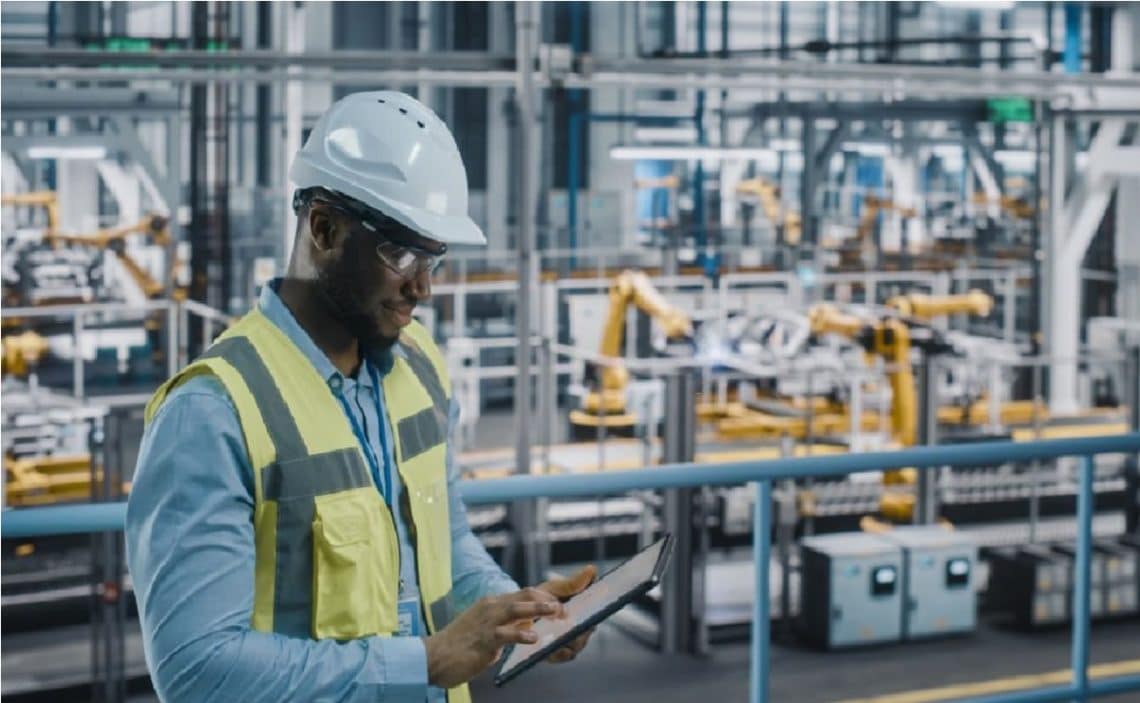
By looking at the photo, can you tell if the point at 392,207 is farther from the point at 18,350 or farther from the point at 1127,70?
the point at 18,350

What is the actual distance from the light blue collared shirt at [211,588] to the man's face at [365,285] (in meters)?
0.17

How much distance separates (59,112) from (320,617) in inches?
394

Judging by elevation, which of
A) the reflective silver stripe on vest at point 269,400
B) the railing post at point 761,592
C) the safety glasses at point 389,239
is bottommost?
the railing post at point 761,592

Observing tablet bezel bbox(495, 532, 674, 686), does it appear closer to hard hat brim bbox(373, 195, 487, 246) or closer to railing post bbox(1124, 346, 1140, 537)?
hard hat brim bbox(373, 195, 487, 246)

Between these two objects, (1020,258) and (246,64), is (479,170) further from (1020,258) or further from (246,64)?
(246,64)

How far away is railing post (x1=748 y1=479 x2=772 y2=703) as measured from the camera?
2975 millimetres

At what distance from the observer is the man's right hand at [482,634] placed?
5.42 feet

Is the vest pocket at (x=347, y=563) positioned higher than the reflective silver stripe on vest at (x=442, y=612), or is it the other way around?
the vest pocket at (x=347, y=563)

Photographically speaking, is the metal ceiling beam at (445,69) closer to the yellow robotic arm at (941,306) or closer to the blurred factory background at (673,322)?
the blurred factory background at (673,322)

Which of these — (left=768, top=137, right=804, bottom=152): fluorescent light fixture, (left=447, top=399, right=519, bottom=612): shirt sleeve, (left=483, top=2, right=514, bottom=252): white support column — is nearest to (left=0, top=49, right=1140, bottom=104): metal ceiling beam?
(left=447, top=399, right=519, bottom=612): shirt sleeve

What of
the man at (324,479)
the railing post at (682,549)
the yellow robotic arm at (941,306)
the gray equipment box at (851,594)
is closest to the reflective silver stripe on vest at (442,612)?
the man at (324,479)

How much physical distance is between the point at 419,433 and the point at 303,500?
0.23 m

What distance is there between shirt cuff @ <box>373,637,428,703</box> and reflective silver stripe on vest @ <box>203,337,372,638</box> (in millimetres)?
98

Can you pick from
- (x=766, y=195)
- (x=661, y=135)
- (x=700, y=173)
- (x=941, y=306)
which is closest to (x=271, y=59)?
(x=941, y=306)
